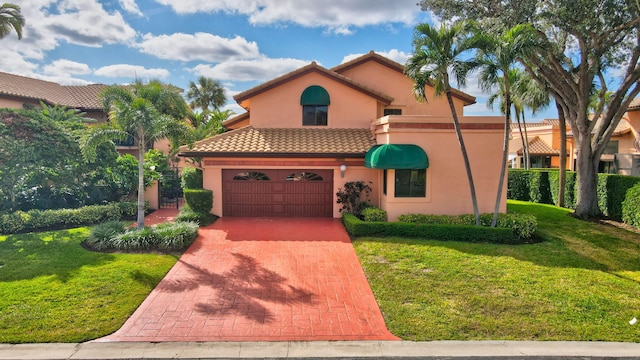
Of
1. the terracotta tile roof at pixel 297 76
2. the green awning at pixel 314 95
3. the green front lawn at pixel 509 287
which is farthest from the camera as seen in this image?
the green awning at pixel 314 95

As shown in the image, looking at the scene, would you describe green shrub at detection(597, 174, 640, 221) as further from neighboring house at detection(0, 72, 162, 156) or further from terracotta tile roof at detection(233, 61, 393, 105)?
neighboring house at detection(0, 72, 162, 156)

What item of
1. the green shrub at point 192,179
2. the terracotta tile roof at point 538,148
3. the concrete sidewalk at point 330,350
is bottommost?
the concrete sidewalk at point 330,350

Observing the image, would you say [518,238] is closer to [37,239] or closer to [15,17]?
[37,239]

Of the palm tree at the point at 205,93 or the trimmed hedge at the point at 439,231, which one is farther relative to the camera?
the palm tree at the point at 205,93

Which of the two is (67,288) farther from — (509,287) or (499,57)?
(499,57)

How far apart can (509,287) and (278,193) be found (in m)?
11.9

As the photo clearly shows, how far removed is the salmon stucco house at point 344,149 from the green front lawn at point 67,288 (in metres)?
7.14

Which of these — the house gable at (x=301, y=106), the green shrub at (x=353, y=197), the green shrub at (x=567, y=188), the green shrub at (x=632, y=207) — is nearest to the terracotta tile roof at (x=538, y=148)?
the green shrub at (x=567, y=188)

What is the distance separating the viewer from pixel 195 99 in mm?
43938

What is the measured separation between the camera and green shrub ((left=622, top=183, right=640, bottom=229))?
666 inches

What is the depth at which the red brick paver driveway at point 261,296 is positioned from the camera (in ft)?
26.7

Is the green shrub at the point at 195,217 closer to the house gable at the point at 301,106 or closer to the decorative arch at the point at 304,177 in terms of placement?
the decorative arch at the point at 304,177

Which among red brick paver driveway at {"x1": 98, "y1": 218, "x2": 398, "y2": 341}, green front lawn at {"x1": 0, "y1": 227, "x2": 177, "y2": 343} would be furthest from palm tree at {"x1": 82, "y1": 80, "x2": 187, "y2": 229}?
red brick paver driveway at {"x1": 98, "y1": 218, "x2": 398, "y2": 341}

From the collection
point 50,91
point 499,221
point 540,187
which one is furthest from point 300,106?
point 50,91
